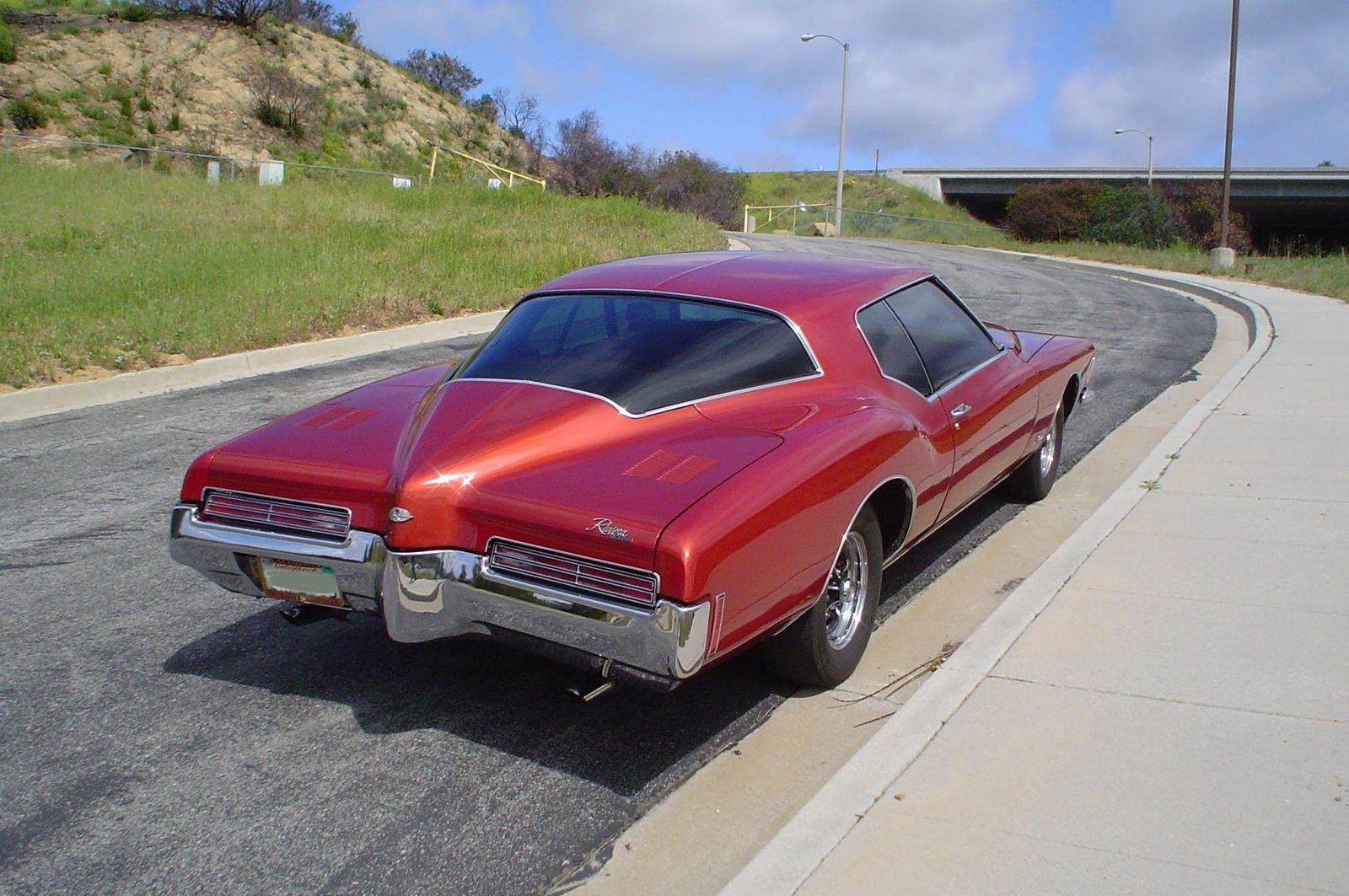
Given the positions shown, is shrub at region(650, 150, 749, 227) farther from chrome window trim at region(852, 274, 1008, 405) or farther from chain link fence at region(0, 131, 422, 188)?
chrome window trim at region(852, 274, 1008, 405)

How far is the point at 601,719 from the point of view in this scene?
403 cm

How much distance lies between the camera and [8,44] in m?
35.1

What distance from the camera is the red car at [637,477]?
3326 mm

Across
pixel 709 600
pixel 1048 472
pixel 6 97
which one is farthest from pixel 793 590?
pixel 6 97

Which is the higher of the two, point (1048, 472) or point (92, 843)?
point (1048, 472)

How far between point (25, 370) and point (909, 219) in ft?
131

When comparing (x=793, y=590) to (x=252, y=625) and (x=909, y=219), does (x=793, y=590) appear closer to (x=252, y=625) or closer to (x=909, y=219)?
(x=252, y=625)

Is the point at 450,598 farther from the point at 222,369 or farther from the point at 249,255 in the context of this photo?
the point at 249,255

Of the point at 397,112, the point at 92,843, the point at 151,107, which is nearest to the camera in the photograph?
the point at 92,843

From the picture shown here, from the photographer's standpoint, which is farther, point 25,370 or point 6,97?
point 6,97

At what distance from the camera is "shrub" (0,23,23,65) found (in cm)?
3481

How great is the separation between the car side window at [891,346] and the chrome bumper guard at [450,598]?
1942mm

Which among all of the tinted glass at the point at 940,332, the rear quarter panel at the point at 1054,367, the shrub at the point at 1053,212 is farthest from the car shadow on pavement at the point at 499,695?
the shrub at the point at 1053,212

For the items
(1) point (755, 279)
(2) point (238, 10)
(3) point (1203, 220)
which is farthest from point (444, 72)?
(1) point (755, 279)
